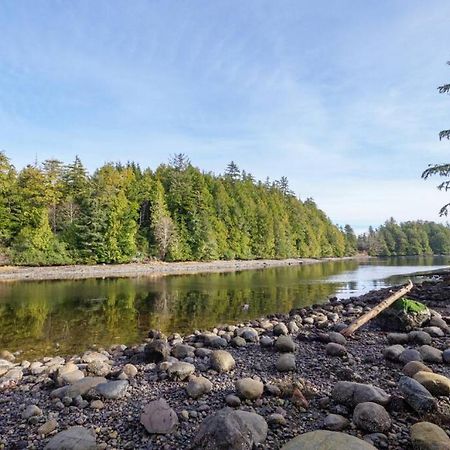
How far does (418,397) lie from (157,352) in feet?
16.6

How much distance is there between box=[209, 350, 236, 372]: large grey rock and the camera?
6.55m

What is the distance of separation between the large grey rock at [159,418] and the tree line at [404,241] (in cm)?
13249

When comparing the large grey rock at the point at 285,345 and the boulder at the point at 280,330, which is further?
the boulder at the point at 280,330

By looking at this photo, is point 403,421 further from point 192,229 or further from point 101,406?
point 192,229

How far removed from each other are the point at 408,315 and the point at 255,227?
67393 mm

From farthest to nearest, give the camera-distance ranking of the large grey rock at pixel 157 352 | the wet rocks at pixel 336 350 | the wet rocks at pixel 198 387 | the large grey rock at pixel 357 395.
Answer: the large grey rock at pixel 157 352, the wet rocks at pixel 336 350, the wet rocks at pixel 198 387, the large grey rock at pixel 357 395

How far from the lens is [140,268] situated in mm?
48156

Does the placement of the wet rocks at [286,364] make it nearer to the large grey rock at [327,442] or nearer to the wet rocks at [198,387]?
the wet rocks at [198,387]

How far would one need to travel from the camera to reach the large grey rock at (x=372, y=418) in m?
4.13

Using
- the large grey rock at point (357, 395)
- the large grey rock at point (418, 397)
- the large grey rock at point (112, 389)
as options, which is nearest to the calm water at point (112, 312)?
the large grey rock at point (112, 389)

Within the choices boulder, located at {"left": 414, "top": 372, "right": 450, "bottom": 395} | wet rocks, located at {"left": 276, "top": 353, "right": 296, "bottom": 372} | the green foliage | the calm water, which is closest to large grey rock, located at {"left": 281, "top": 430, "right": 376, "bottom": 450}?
boulder, located at {"left": 414, "top": 372, "right": 450, "bottom": 395}

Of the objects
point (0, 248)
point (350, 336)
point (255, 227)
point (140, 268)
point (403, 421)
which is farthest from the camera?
point (255, 227)

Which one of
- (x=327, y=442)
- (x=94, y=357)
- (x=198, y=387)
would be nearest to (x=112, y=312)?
(x=94, y=357)

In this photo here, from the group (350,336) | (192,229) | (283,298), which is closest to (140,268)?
(192,229)
